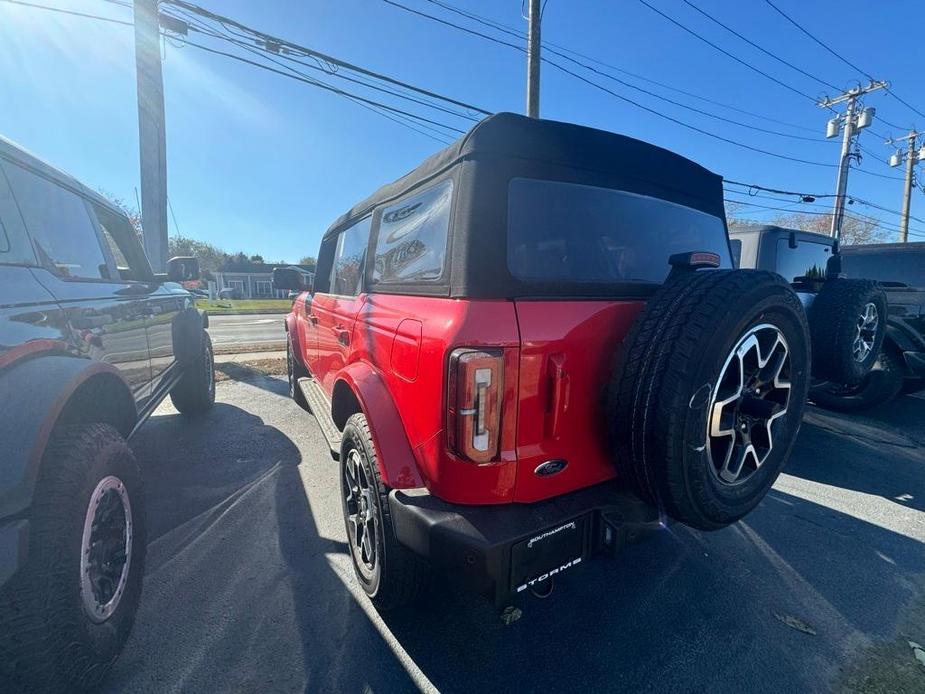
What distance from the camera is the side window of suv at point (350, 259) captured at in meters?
2.85

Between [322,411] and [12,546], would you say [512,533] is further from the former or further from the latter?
[322,411]

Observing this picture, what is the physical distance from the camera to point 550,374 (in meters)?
1.52

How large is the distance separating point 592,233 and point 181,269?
373 centimetres

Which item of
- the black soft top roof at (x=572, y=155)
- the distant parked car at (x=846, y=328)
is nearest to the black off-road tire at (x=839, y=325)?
the distant parked car at (x=846, y=328)

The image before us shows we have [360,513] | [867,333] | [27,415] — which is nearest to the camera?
[27,415]

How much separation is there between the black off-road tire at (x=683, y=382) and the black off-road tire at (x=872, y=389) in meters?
4.20

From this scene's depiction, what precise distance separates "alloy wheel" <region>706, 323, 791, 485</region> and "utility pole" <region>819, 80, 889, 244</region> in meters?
22.4

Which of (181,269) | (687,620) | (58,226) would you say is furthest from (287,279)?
(687,620)

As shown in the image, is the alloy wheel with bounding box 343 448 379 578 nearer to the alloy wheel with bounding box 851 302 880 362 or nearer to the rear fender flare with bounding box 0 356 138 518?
the rear fender flare with bounding box 0 356 138 518

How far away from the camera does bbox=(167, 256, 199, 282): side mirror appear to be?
150 inches

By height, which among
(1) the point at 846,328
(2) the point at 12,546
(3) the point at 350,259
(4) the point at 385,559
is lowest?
(4) the point at 385,559

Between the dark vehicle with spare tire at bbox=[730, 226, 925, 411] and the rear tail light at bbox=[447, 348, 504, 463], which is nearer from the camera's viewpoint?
the rear tail light at bbox=[447, 348, 504, 463]

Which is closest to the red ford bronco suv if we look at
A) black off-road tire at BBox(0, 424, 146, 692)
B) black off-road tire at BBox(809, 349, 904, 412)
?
black off-road tire at BBox(0, 424, 146, 692)

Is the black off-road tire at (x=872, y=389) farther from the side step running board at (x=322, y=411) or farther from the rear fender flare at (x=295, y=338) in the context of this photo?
the rear fender flare at (x=295, y=338)
